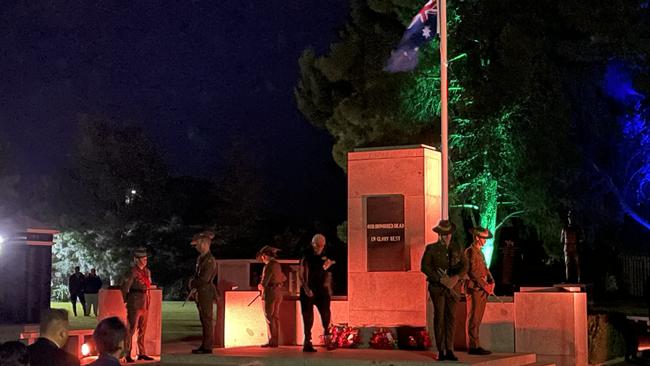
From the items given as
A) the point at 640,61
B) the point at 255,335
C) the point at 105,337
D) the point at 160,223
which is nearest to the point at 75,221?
the point at 160,223

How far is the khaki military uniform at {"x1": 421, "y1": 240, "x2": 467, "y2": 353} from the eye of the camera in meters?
13.1

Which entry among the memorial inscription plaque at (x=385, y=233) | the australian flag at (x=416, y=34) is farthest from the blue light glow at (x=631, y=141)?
the memorial inscription plaque at (x=385, y=233)

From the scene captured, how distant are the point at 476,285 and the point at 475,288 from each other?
5 centimetres

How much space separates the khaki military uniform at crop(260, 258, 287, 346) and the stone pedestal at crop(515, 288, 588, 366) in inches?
153

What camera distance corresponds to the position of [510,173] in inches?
1195

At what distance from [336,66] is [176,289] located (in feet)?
75.2

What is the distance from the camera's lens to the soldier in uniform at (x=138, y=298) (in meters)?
15.8

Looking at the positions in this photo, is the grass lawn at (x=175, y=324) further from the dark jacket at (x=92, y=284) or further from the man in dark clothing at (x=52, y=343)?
the man in dark clothing at (x=52, y=343)

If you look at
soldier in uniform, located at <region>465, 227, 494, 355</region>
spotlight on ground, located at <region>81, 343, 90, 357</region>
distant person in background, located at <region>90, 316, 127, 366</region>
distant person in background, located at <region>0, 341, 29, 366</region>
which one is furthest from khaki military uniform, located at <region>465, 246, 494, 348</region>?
distant person in background, located at <region>0, 341, 29, 366</region>

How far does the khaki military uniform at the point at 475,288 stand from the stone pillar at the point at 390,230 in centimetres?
218

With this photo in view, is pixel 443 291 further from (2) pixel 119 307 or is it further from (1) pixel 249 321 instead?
(2) pixel 119 307

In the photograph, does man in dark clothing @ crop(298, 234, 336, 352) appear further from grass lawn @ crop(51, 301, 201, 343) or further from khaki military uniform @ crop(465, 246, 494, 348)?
grass lawn @ crop(51, 301, 201, 343)

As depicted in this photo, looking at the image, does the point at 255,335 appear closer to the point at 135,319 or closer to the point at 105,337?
the point at 135,319

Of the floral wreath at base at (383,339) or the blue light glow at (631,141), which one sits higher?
the blue light glow at (631,141)
